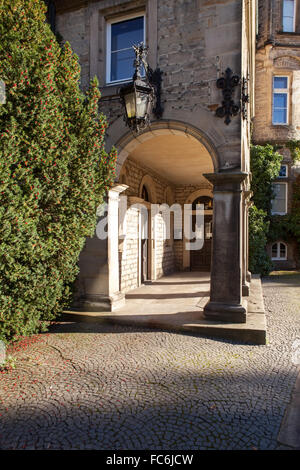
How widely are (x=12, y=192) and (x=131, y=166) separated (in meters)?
4.90

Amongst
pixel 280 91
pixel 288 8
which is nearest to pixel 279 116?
pixel 280 91

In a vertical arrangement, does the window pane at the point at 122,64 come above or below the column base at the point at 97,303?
above

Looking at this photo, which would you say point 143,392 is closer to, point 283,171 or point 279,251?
point 279,251

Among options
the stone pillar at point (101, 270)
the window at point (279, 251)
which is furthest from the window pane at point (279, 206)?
the stone pillar at point (101, 270)

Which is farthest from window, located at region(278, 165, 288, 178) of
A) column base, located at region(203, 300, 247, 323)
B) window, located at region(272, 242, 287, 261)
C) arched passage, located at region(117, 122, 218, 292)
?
column base, located at region(203, 300, 247, 323)

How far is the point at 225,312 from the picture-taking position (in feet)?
15.8

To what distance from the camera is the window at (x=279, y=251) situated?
14.2 metres

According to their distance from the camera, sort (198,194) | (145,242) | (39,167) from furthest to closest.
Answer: (198,194) < (145,242) < (39,167)

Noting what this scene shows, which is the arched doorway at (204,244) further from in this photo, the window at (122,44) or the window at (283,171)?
the window at (122,44)

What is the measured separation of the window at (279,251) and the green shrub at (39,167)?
38.4ft

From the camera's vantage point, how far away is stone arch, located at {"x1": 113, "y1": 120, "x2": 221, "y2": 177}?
16.2 ft

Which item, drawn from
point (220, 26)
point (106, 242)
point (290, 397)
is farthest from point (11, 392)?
point (220, 26)

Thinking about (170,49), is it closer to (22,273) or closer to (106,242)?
(106,242)

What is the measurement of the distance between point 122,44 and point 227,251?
4.37 metres
